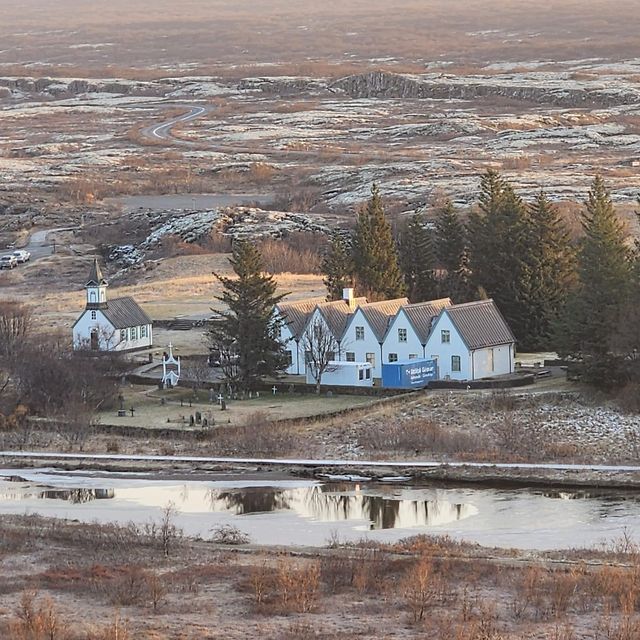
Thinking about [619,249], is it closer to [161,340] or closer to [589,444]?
[589,444]

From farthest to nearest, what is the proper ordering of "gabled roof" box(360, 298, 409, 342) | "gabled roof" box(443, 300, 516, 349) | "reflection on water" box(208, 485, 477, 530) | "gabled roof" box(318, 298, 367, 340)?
"gabled roof" box(318, 298, 367, 340), "gabled roof" box(360, 298, 409, 342), "gabled roof" box(443, 300, 516, 349), "reflection on water" box(208, 485, 477, 530)

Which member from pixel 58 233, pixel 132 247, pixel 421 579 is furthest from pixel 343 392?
pixel 58 233

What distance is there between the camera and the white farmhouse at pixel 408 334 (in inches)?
2203

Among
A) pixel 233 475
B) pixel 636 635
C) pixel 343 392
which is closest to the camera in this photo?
pixel 636 635

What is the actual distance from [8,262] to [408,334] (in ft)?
134

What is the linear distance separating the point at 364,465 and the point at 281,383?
11.9m

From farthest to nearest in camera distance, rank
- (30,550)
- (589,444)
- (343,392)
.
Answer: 1. (343,392)
2. (589,444)
3. (30,550)

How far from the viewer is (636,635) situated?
25.7 m

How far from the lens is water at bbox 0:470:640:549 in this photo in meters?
36.5

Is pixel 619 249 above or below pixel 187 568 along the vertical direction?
above

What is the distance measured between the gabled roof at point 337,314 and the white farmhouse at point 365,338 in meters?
0.27

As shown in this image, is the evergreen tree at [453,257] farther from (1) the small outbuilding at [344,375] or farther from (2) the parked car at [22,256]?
(2) the parked car at [22,256]

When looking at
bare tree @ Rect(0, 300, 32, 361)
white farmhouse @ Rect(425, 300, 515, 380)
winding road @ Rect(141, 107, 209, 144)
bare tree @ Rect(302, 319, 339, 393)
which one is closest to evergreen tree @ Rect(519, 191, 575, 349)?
white farmhouse @ Rect(425, 300, 515, 380)

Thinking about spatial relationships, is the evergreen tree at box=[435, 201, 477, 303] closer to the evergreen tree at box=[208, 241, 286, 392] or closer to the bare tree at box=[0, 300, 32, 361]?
the evergreen tree at box=[208, 241, 286, 392]
